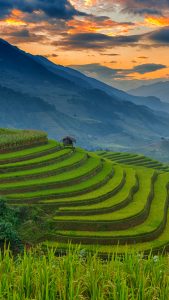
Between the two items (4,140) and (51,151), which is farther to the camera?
(51,151)

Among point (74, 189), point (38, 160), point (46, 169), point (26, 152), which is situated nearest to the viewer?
point (74, 189)

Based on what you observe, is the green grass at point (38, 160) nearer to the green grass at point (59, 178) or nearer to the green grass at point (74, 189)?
the green grass at point (59, 178)

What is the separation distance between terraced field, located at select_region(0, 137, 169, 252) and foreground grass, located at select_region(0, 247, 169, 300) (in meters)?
12.3

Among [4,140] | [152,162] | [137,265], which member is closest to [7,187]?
[4,140]

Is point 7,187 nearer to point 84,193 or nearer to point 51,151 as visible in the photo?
point 84,193

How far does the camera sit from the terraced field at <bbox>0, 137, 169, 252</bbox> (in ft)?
97.3

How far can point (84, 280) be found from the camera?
10.6m

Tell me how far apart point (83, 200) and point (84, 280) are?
23640mm

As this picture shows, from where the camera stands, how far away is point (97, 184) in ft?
129

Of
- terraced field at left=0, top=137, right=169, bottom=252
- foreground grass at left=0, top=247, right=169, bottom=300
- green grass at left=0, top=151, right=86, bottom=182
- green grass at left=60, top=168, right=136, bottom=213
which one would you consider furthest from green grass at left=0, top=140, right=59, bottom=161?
foreground grass at left=0, top=247, right=169, bottom=300

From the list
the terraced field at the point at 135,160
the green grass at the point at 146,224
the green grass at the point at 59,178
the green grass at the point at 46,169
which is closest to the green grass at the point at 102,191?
the green grass at the point at 59,178

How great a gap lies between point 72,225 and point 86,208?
271cm

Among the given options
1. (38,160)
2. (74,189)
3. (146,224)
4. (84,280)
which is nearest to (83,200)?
(74,189)

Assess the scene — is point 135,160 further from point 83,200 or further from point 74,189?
point 83,200
